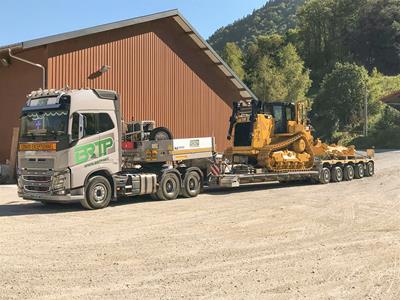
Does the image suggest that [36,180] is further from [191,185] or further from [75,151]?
[191,185]

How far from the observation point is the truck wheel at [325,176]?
72.0 ft

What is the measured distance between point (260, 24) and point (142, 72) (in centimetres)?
13437

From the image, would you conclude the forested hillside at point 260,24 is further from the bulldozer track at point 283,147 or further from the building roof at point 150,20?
the bulldozer track at point 283,147

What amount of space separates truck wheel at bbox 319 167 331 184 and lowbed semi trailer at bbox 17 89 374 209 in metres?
4.82

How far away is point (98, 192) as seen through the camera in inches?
577

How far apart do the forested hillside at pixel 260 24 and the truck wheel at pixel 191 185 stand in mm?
104428

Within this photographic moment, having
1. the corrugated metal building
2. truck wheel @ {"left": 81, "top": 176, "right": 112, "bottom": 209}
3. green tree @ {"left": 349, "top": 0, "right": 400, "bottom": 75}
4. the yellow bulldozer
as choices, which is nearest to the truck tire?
truck wheel @ {"left": 81, "top": 176, "right": 112, "bottom": 209}

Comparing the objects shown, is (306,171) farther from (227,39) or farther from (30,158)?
(227,39)

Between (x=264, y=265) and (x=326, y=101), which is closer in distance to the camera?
(x=264, y=265)

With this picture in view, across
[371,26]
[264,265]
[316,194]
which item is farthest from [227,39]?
[264,265]

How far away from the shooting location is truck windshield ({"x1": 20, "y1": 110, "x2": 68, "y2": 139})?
13.9m

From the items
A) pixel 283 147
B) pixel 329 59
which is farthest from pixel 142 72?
pixel 329 59

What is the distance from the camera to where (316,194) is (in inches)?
708

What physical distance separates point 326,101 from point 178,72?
38.9 m
